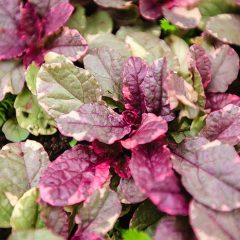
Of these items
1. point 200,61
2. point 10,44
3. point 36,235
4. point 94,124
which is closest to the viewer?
point 36,235

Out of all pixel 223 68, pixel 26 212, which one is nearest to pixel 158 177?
pixel 26 212

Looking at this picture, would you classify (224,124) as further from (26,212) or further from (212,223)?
(26,212)

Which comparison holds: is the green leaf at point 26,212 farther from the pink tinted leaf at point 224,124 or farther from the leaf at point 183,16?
the leaf at point 183,16

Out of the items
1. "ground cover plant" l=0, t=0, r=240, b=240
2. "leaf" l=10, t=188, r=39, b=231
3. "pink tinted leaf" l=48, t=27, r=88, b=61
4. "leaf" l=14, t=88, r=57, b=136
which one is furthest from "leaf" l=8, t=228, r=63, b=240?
"pink tinted leaf" l=48, t=27, r=88, b=61

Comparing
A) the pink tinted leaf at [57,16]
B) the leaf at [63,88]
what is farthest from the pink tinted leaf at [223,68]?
the pink tinted leaf at [57,16]

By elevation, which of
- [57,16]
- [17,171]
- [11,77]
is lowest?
[17,171]

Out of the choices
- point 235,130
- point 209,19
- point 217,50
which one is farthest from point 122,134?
point 209,19

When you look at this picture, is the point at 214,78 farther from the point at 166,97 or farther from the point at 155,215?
the point at 155,215
